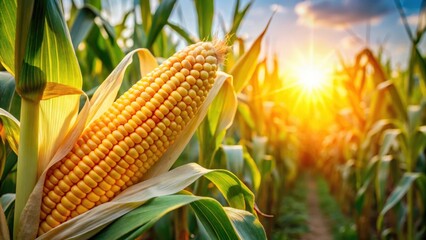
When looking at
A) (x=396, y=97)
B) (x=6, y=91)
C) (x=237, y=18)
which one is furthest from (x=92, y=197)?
(x=396, y=97)

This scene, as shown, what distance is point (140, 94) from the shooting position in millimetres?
1300

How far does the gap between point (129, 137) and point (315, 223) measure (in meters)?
5.88

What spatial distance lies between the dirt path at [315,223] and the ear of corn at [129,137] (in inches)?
183

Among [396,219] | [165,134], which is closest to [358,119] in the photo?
[396,219]

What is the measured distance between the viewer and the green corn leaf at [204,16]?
6.10ft

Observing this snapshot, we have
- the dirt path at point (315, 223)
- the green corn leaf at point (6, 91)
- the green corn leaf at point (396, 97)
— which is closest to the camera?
the green corn leaf at point (6, 91)

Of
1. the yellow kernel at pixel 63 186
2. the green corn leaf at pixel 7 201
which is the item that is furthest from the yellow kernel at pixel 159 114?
the green corn leaf at pixel 7 201

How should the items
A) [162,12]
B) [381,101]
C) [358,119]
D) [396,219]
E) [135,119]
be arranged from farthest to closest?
1. [358,119]
2. [381,101]
3. [396,219]
4. [162,12]
5. [135,119]

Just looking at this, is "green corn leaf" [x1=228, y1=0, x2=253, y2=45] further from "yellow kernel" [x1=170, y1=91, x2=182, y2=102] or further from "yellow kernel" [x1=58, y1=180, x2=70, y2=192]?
"yellow kernel" [x1=58, y1=180, x2=70, y2=192]

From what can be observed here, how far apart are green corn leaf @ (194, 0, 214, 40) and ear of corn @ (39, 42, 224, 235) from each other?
56 centimetres

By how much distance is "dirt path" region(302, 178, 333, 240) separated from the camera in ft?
18.8

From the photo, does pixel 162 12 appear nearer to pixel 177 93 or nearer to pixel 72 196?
pixel 177 93

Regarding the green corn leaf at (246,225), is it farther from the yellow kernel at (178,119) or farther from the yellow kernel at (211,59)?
the yellow kernel at (211,59)

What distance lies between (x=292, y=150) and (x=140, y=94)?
5850 mm
